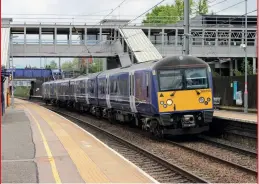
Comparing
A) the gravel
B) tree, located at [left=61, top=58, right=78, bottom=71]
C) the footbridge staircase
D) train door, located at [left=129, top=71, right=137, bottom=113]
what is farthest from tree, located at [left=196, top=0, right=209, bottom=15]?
tree, located at [left=61, top=58, right=78, bottom=71]

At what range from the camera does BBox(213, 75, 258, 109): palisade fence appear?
2890 cm

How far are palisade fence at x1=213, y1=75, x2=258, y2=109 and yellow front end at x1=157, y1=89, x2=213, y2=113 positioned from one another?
45.4 ft

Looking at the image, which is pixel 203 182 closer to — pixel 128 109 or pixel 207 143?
pixel 207 143

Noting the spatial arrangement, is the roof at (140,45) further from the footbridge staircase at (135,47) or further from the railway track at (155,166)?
the railway track at (155,166)

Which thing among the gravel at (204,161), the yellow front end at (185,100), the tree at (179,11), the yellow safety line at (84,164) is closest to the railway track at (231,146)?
the gravel at (204,161)

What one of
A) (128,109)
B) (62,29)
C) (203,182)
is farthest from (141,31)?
(203,182)

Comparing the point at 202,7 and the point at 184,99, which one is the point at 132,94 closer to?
the point at 184,99

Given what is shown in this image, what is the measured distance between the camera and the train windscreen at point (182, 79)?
15.1 m

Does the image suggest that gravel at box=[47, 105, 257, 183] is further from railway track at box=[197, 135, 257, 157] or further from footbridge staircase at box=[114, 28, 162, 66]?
footbridge staircase at box=[114, 28, 162, 66]

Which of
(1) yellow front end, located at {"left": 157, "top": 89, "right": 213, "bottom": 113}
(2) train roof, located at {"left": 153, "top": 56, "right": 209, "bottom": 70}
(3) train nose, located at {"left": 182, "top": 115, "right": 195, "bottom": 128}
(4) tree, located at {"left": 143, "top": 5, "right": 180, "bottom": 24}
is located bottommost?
(3) train nose, located at {"left": 182, "top": 115, "right": 195, "bottom": 128}

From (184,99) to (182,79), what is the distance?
→ 0.67m

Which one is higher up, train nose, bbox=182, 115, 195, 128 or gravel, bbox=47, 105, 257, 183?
train nose, bbox=182, 115, 195, 128

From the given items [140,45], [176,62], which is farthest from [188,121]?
[140,45]

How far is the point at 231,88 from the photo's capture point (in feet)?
108
